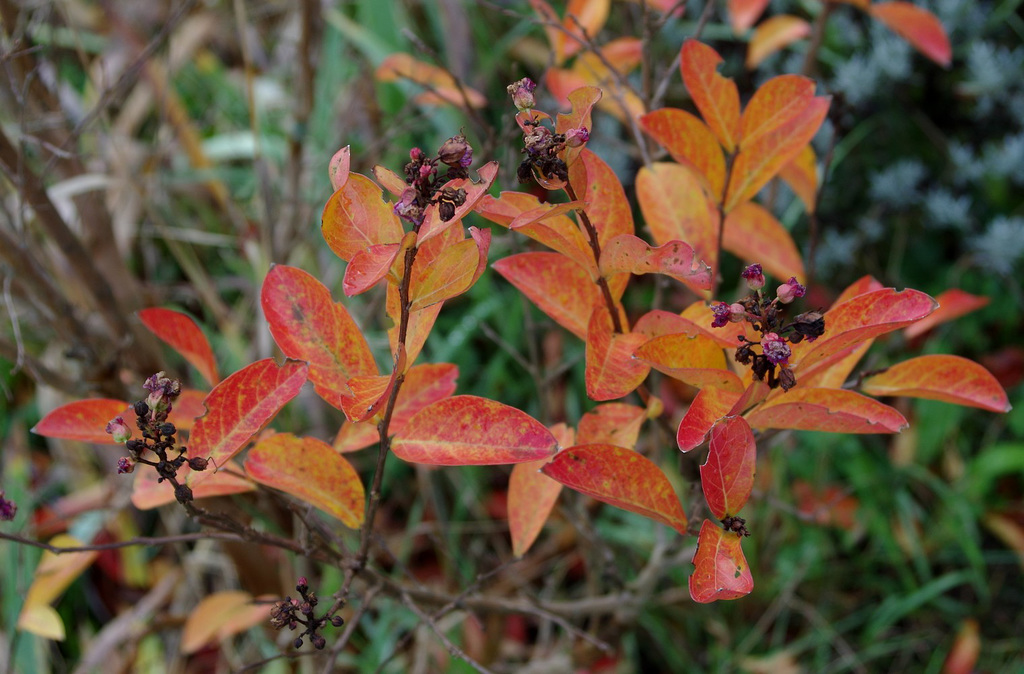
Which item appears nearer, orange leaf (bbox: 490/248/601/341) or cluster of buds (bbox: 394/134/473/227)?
cluster of buds (bbox: 394/134/473/227)

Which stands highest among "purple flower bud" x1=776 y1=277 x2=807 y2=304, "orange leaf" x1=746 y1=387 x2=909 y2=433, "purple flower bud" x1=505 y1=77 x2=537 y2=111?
"purple flower bud" x1=505 y1=77 x2=537 y2=111

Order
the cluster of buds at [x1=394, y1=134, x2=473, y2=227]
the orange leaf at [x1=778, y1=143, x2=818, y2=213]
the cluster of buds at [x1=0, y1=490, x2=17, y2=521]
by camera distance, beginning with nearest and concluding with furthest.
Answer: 1. the cluster of buds at [x1=394, y1=134, x2=473, y2=227]
2. the cluster of buds at [x1=0, y1=490, x2=17, y2=521]
3. the orange leaf at [x1=778, y1=143, x2=818, y2=213]

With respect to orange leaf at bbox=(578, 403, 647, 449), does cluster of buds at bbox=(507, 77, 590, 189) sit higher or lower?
higher

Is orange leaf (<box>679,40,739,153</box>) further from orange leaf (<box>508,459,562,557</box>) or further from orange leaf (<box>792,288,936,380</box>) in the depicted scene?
orange leaf (<box>508,459,562,557</box>)

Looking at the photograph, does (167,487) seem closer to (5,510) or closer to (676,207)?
(5,510)

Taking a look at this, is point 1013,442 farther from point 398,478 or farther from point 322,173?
point 322,173

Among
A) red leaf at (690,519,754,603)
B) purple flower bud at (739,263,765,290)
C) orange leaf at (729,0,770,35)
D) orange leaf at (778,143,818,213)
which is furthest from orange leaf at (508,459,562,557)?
orange leaf at (729,0,770,35)

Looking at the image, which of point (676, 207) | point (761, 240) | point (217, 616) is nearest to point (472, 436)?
point (676, 207)

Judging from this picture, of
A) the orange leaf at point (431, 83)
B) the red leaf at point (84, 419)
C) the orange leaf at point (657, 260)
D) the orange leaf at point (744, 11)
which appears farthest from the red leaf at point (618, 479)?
the orange leaf at point (744, 11)
